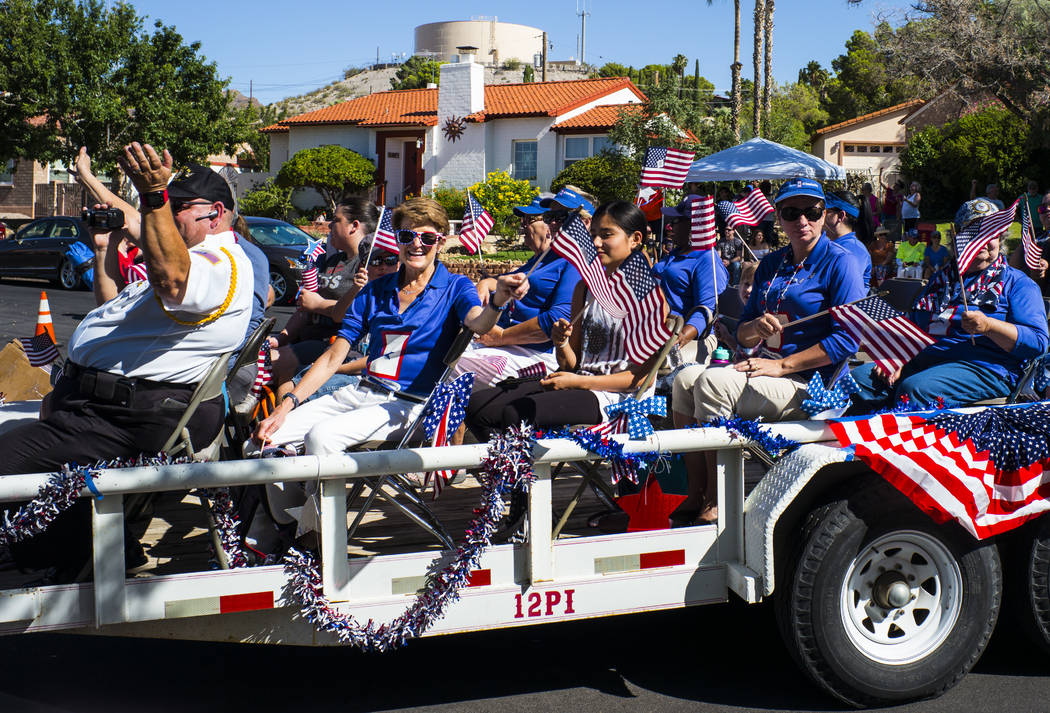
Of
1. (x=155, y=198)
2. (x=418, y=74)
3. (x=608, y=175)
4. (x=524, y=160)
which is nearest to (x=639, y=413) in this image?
Result: (x=155, y=198)

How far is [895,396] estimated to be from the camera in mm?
4367

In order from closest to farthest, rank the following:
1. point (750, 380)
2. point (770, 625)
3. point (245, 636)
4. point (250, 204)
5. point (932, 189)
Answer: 1. point (245, 636)
2. point (750, 380)
3. point (770, 625)
4. point (932, 189)
5. point (250, 204)

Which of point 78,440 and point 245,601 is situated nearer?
point 245,601

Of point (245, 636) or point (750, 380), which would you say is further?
point (750, 380)

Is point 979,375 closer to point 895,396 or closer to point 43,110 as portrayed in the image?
point 895,396

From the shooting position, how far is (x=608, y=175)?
30.2 meters

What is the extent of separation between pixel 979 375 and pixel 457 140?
1421 inches

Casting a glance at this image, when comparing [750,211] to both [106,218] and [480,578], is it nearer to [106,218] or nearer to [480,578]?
[480,578]

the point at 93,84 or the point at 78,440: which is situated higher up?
the point at 93,84

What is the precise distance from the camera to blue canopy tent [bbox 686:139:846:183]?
1566 centimetres

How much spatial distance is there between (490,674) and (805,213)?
2.42 metres

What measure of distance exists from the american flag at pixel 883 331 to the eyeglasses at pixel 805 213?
0.58 metres

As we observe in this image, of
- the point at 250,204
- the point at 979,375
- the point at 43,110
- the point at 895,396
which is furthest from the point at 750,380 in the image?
the point at 250,204

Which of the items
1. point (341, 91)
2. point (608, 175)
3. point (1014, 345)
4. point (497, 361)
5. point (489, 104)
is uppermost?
point (341, 91)
